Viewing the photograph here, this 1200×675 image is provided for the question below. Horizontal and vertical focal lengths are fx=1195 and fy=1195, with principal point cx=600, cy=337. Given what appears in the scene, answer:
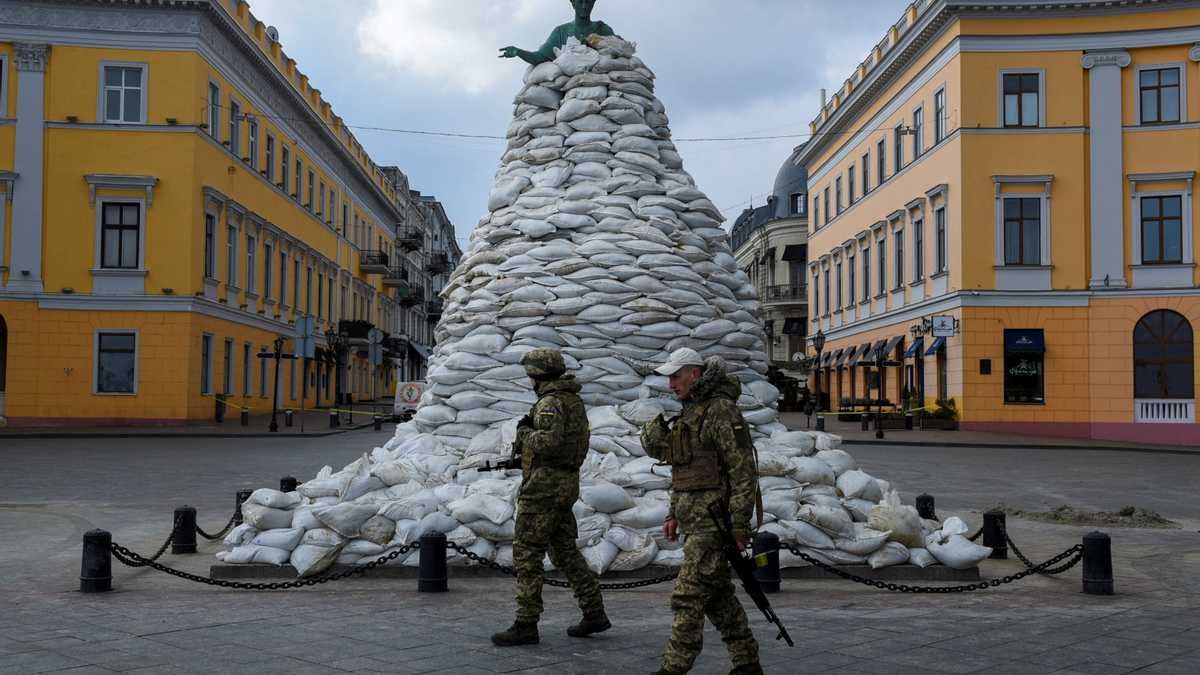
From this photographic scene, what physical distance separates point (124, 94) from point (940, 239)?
21352 millimetres

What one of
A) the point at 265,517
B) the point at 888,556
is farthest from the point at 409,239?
the point at 888,556

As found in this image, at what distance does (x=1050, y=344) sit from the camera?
29.4m

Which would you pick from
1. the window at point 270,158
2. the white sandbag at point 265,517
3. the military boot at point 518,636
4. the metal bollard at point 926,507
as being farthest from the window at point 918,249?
the military boot at point 518,636

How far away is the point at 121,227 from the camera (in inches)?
1156

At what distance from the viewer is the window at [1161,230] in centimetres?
2891

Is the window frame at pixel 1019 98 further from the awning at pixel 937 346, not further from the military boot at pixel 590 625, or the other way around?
the military boot at pixel 590 625

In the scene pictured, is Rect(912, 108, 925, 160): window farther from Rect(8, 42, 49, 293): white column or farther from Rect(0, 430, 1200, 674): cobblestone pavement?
Rect(0, 430, 1200, 674): cobblestone pavement

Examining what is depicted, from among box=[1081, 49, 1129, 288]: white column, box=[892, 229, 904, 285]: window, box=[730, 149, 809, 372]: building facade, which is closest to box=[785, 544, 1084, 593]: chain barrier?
box=[1081, 49, 1129, 288]: white column

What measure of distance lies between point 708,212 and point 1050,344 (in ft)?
69.3

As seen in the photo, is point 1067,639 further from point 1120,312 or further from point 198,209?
point 198,209

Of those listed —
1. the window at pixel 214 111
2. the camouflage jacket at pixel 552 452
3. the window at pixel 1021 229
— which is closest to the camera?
the camouflage jacket at pixel 552 452

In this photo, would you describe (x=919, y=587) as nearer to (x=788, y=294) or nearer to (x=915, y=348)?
(x=915, y=348)

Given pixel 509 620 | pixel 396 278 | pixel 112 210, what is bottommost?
pixel 509 620

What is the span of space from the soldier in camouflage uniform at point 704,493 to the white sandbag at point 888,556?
3.11 meters
